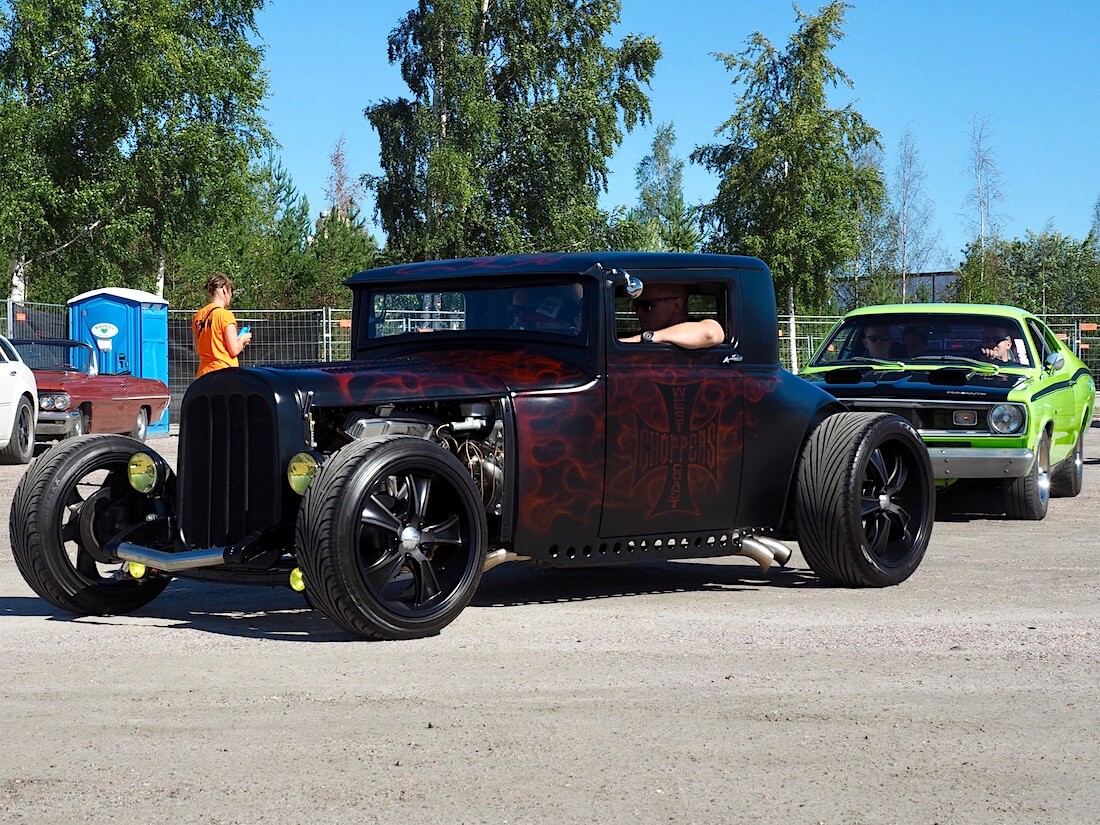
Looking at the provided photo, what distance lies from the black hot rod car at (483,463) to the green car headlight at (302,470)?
11mm

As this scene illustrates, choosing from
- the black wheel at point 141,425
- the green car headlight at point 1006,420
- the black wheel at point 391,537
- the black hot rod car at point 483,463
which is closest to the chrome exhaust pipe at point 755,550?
the black hot rod car at point 483,463

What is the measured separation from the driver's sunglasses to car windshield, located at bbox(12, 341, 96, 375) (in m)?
14.9

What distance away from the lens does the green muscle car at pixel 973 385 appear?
10938mm

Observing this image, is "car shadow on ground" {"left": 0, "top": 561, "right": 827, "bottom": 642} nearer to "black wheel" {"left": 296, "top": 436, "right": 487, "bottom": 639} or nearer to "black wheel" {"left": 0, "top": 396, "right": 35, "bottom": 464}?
"black wheel" {"left": 296, "top": 436, "right": 487, "bottom": 639}

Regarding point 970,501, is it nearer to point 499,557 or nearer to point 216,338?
point 216,338

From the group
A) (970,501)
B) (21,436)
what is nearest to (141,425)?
(21,436)

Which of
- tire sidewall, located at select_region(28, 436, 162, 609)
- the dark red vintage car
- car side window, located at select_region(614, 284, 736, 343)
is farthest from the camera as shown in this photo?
the dark red vintage car

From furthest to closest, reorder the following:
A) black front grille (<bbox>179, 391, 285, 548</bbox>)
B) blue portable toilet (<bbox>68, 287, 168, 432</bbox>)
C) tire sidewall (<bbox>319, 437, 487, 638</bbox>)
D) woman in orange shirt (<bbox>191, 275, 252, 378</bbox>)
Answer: blue portable toilet (<bbox>68, 287, 168, 432</bbox>)
woman in orange shirt (<bbox>191, 275, 252, 378</bbox>)
black front grille (<bbox>179, 391, 285, 548</bbox>)
tire sidewall (<bbox>319, 437, 487, 638</bbox>)

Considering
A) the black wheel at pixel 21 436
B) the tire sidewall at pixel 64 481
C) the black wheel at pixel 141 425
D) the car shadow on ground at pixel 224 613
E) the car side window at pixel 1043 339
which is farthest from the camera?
the black wheel at pixel 141 425

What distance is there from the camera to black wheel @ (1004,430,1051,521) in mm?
11266

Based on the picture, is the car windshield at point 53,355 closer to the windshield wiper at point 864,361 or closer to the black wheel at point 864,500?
the windshield wiper at point 864,361

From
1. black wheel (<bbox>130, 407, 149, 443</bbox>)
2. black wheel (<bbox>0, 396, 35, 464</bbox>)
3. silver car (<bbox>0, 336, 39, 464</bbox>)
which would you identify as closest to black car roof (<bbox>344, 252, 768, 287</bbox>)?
silver car (<bbox>0, 336, 39, 464</bbox>)

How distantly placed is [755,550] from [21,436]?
12726 millimetres

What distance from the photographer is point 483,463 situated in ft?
21.9
